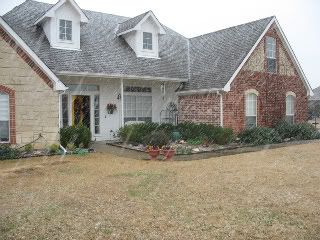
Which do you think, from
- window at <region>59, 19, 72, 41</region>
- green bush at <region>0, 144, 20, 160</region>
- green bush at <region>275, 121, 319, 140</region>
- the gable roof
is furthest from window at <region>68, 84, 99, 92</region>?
green bush at <region>275, 121, 319, 140</region>

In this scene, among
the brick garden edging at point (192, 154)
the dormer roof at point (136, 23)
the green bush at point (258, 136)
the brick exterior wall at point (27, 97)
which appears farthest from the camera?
the dormer roof at point (136, 23)

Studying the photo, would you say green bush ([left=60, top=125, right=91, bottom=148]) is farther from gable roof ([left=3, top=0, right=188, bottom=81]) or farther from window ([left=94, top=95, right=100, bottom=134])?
window ([left=94, top=95, right=100, bottom=134])

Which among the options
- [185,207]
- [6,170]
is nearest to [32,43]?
[6,170]

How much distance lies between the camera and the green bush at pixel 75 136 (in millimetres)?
15422

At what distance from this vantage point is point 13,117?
47.2ft

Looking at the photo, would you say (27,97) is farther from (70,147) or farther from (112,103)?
(112,103)

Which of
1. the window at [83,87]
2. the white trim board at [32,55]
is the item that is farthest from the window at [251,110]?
the white trim board at [32,55]

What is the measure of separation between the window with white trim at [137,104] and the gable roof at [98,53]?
1.58 metres

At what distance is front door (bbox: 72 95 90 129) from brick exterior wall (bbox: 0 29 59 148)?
3406 millimetres

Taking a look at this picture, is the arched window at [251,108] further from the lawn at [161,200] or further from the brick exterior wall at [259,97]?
the lawn at [161,200]

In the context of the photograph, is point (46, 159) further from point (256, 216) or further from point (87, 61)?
point (256, 216)

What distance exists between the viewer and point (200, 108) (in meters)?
19.9

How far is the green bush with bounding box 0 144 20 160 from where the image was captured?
13.6 metres

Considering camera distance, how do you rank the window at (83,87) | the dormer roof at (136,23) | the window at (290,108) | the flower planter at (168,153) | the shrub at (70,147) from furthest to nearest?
the window at (290,108) → the dormer roof at (136,23) → the window at (83,87) → the shrub at (70,147) → the flower planter at (168,153)
